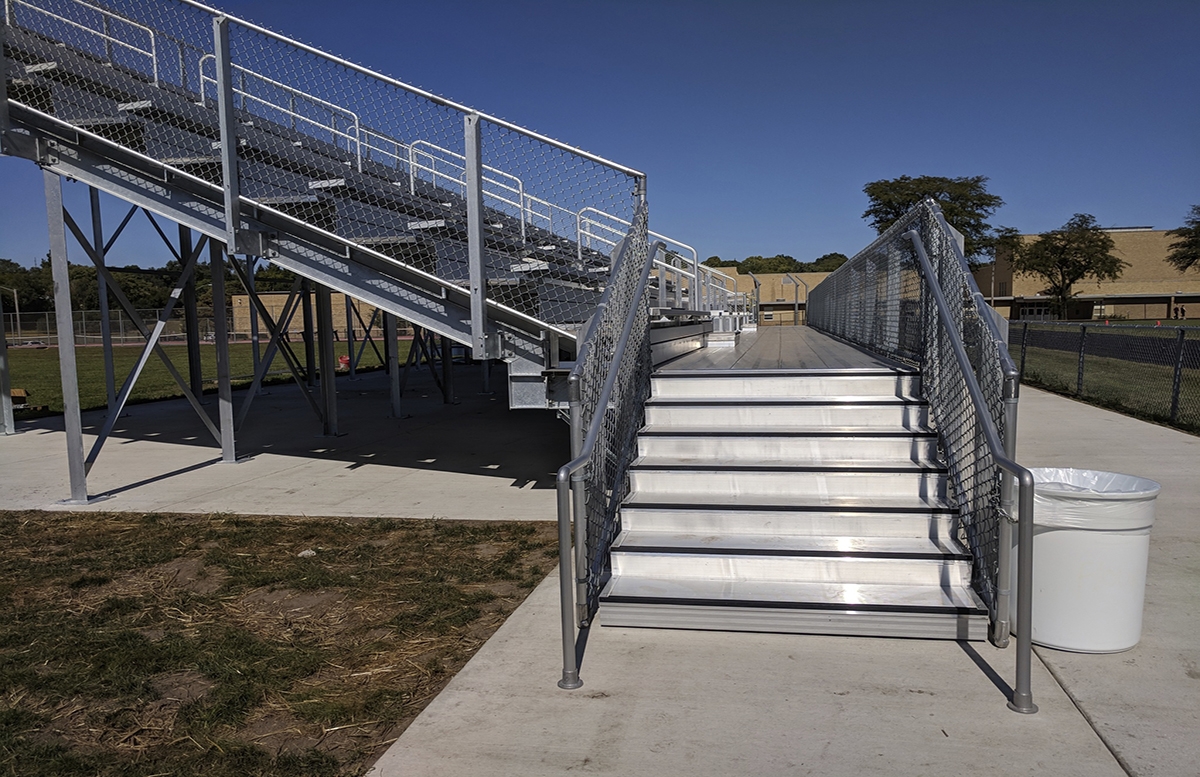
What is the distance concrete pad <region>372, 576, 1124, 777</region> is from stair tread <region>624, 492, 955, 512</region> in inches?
33.1

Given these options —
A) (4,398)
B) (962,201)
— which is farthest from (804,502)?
(962,201)

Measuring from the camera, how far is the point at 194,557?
19.2 feet

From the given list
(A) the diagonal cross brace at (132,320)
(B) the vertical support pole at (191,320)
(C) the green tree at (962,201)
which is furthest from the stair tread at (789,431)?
(C) the green tree at (962,201)

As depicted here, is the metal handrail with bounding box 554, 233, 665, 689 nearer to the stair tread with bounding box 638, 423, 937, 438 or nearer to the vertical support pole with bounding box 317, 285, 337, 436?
the stair tread with bounding box 638, 423, 937, 438

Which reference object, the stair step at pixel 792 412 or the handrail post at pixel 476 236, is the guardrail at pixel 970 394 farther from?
the handrail post at pixel 476 236

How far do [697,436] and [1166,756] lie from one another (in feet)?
9.81

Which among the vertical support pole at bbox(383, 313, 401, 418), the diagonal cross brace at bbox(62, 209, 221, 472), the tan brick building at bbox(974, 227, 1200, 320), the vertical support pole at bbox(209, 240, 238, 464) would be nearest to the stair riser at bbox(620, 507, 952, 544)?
the diagonal cross brace at bbox(62, 209, 221, 472)

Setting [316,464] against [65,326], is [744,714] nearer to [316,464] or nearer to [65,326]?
[65,326]

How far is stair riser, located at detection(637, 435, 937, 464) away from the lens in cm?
509

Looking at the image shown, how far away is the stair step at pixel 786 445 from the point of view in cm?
509

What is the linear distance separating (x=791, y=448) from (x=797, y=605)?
1.41 metres

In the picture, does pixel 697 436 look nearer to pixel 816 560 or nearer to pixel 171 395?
pixel 816 560

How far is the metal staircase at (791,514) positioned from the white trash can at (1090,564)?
0.36 m

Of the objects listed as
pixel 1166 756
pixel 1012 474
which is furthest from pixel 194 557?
pixel 1166 756
